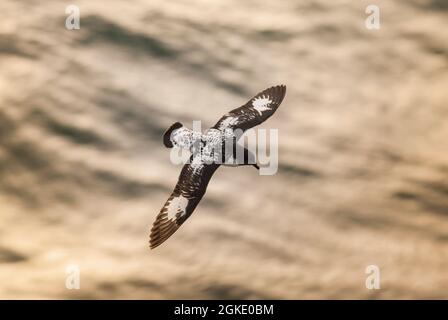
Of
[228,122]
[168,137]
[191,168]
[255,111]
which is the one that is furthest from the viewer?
[255,111]

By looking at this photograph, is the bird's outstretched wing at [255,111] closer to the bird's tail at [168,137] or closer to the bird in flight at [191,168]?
the bird in flight at [191,168]

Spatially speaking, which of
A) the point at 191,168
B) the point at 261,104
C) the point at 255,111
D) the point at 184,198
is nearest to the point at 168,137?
the point at 191,168

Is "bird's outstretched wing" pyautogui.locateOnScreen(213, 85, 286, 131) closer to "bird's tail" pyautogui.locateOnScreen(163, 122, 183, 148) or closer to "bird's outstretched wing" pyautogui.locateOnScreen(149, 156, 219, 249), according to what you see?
"bird's tail" pyautogui.locateOnScreen(163, 122, 183, 148)

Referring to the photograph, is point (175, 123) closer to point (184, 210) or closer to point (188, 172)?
point (188, 172)

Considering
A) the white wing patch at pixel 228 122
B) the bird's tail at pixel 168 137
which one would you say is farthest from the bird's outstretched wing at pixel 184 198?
the white wing patch at pixel 228 122

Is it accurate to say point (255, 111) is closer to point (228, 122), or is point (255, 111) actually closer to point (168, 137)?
point (228, 122)

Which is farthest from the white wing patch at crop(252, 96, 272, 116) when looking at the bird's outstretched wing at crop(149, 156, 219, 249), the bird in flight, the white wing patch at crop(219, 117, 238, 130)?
the bird's outstretched wing at crop(149, 156, 219, 249)
